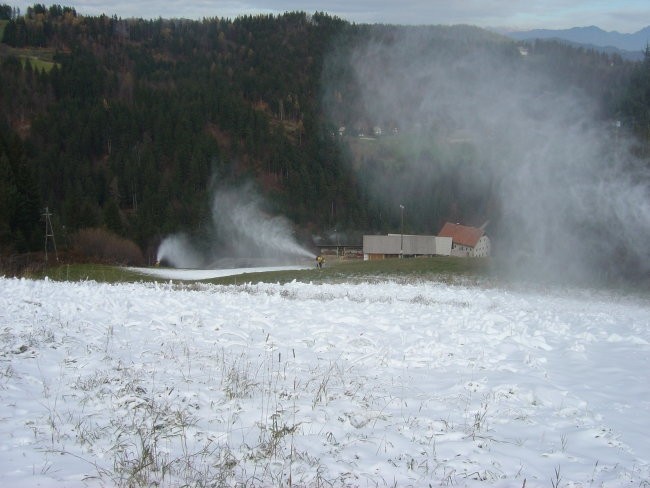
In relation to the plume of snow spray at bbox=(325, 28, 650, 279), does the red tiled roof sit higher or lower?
lower

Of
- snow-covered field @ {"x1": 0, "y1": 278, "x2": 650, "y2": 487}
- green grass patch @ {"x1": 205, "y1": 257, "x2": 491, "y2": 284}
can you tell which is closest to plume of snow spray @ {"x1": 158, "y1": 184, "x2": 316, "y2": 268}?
green grass patch @ {"x1": 205, "y1": 257, "x2": 491, "y2": 284}

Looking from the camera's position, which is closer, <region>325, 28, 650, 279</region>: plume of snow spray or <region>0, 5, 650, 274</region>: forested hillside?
<region>325, 28, 650, 279</region>: plume of snow spray

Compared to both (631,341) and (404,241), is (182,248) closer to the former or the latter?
(404,241)

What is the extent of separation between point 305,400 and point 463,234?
257ft

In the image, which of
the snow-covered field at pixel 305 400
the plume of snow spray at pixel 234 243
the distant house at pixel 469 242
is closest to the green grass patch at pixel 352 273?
the snow-covered field at pixel 305 400

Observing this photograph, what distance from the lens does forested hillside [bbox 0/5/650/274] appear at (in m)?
87.6

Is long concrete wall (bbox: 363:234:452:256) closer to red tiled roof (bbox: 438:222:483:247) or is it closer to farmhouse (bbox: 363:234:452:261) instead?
farmhouse (bbox: 363:234:452:261)

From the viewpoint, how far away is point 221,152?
390 ft

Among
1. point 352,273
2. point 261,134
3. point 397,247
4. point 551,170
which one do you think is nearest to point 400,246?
point 397,247

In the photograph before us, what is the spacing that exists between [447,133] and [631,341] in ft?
301

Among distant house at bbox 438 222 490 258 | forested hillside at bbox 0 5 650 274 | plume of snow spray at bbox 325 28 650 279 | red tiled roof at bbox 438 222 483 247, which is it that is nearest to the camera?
plume of snow spray at bbox 325 28 650 279

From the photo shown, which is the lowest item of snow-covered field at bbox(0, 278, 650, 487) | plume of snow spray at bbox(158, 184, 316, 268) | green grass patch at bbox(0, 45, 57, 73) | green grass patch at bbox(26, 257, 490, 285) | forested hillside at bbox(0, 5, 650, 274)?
plume of snow spray at bbox(158, 184, 316, 268)

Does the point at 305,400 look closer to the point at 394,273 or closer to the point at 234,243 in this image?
the point at 394,273

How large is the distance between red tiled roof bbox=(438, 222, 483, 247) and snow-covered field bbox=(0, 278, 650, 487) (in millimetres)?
68817
